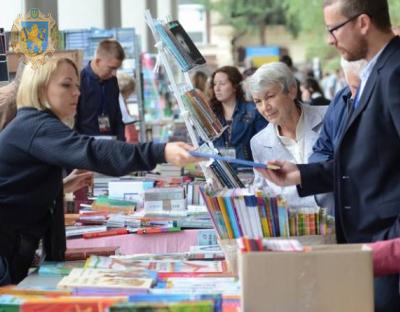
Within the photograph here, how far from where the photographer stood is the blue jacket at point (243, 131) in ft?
23.1

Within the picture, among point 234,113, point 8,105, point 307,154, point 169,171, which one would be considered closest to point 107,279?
point 307,154

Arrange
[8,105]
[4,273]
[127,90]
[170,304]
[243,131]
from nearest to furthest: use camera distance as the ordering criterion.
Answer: [170,304]
[4,273]
[8,105]
[243,131]
[127,90]

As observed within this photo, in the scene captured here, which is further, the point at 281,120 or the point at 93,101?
the point at 93,101

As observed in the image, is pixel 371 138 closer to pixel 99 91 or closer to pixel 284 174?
pixel 284 174

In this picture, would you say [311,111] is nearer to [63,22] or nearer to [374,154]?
[374,154]

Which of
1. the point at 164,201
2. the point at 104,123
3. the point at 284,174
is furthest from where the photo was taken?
the point at 104,123

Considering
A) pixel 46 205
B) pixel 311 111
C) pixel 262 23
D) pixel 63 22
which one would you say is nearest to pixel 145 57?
pixel 63 22

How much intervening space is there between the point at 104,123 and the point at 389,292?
18.0ft

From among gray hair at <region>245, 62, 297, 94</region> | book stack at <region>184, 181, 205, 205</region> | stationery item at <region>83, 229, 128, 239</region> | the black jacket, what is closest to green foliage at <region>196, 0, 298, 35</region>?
book stack at <region>184, 181, 205, 205</region>

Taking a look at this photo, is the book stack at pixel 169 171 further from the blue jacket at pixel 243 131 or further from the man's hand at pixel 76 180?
the man's hand at pixel 76 180

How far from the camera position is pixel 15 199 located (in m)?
3.33

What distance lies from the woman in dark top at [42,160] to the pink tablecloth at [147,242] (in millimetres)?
773

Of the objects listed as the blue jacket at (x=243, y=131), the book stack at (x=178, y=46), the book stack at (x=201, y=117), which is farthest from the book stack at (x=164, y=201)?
the blue jacket at (x=243, y=131)

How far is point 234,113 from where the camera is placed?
7.33 meters
